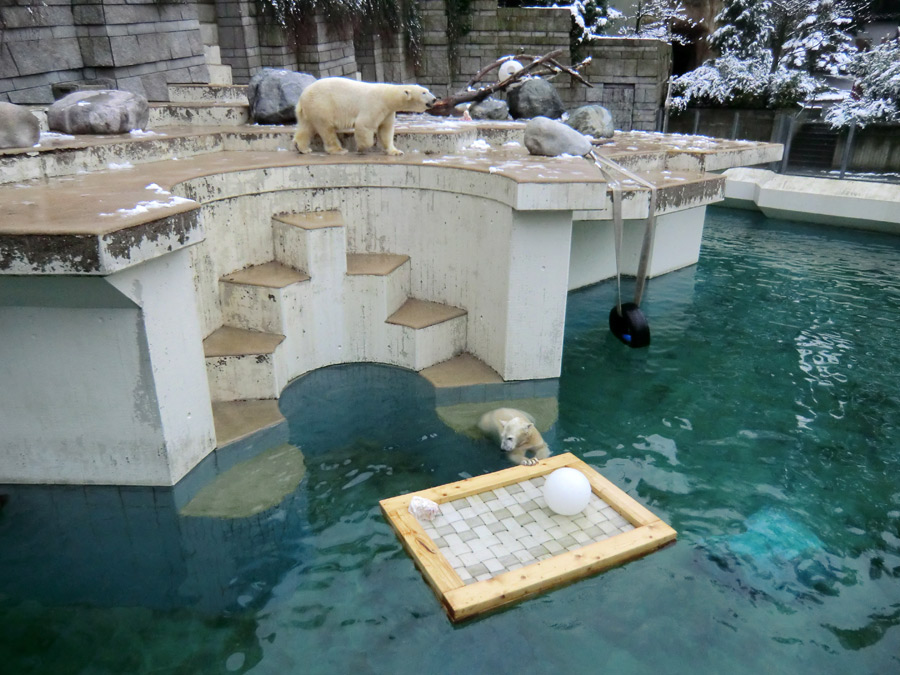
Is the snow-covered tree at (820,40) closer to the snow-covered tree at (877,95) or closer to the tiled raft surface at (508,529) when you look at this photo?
the snow-covered tree at (877,95)

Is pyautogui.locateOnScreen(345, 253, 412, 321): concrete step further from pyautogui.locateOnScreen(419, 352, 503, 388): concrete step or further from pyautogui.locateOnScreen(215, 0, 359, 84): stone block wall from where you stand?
pyautogui.locateOnScreen(215, 0, 359, 84): stone block wall

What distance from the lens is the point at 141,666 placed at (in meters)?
3.18

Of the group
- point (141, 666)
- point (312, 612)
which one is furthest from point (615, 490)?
point (141, 666)

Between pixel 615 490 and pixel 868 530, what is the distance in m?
1.57

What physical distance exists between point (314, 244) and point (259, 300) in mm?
680

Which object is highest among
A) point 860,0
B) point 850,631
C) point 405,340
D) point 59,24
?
point 860,0

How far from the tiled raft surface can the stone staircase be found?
2.09 meters

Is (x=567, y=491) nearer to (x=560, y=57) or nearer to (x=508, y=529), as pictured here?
(x=508, y=529)

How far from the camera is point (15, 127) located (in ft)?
17.8

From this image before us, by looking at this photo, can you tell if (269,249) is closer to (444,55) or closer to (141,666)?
(141,666)

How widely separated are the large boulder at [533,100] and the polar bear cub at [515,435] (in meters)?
7.16

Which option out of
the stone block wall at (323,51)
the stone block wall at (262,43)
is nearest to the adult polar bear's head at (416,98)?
the stone block wall at (262,43)

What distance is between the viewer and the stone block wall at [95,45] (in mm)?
7017

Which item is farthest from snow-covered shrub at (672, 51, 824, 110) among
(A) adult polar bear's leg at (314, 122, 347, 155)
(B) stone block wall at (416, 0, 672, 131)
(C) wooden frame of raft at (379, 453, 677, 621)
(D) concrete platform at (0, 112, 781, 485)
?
(C) wooden frame of raft at (379, 453, 677, 621)
